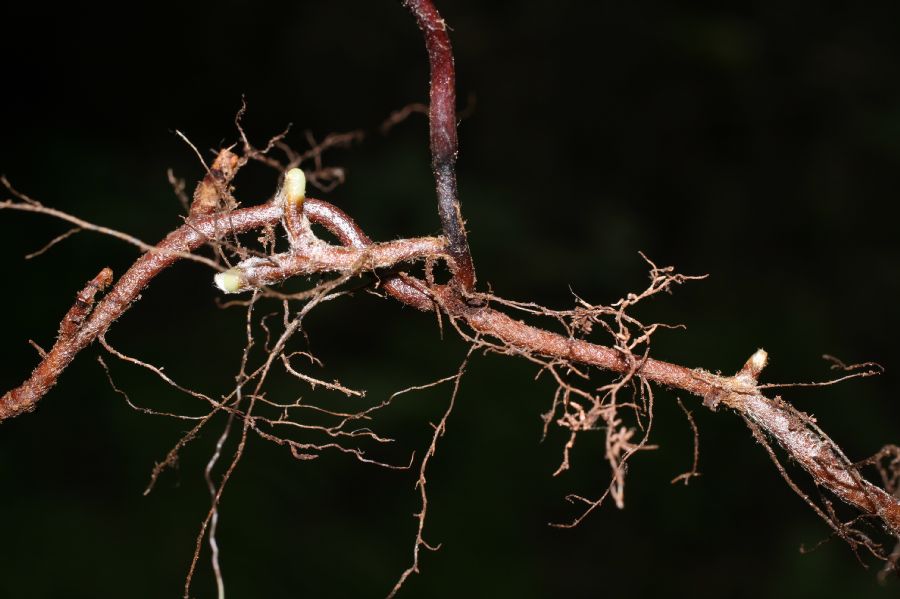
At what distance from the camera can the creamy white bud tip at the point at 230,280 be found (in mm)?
774

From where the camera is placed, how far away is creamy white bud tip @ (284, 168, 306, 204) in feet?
2.59

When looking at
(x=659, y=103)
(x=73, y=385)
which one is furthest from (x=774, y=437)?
(x=659, y=103)

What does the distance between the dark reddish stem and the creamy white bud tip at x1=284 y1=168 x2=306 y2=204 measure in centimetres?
14

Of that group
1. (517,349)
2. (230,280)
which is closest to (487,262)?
(517,349)

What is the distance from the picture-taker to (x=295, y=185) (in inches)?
31.2

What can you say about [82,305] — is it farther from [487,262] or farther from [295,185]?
[487,262]

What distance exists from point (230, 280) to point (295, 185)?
117 millimetres

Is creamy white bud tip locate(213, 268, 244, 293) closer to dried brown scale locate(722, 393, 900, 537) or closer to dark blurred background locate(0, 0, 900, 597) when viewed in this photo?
dried brown scale locate(722, 393, 900, 537)

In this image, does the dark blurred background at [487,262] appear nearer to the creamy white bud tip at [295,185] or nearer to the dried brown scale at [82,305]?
→ the dried brown scale at [82,305]

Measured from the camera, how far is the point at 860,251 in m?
2.95

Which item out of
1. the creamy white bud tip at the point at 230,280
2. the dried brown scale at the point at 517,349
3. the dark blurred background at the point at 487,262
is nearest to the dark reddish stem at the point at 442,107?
the dried brown scale at the point at 517,349

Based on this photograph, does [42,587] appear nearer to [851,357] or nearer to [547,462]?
[547,462]

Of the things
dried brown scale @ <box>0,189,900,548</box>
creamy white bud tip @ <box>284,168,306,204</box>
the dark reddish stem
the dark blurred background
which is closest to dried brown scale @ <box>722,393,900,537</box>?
dried brown scale @ <box>0,189,900,548</box>

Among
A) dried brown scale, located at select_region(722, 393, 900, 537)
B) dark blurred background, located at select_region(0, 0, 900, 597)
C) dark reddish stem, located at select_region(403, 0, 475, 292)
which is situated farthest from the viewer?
dark blurred background, located at select_region(0, 0, 900, 597)
